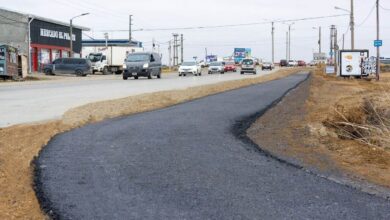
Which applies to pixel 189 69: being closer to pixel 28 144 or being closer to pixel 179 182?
pixel 28 144

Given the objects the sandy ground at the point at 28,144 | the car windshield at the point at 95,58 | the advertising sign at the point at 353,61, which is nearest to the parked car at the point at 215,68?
the car windshield at the point at 95,58

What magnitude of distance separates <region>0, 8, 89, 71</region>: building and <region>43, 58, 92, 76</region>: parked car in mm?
3575

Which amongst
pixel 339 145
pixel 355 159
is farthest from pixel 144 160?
pixel 339 145

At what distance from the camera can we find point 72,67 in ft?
194

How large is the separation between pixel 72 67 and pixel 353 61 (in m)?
27.4

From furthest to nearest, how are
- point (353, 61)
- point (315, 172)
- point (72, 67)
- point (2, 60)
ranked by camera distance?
1. point (72, 67)
2. point (353, 61)
3. point (2, 60)
4. point (315, 172)

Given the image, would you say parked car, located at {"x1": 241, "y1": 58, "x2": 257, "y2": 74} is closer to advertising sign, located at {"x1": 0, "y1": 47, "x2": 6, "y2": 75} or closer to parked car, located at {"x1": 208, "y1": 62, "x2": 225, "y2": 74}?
parked car, located at {"x1": 208, "y1": 62, "x2": 225, "y2": 74}

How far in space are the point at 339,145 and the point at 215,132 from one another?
2.64 metres

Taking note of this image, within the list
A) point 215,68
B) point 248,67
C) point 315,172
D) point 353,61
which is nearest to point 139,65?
point 353,61

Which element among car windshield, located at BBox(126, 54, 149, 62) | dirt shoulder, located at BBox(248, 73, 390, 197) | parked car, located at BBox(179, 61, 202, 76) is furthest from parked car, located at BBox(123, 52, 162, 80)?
dirt shoulder, located at BBox(248, 73, 390, 197)

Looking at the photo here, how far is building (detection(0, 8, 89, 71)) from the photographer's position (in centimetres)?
6568

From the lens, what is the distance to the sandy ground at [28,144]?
6.41 meters

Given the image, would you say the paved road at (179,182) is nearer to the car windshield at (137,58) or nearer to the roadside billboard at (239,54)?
the car windshield at (137,58)

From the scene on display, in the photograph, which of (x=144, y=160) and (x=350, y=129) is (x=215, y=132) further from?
(x=350, y=129)
